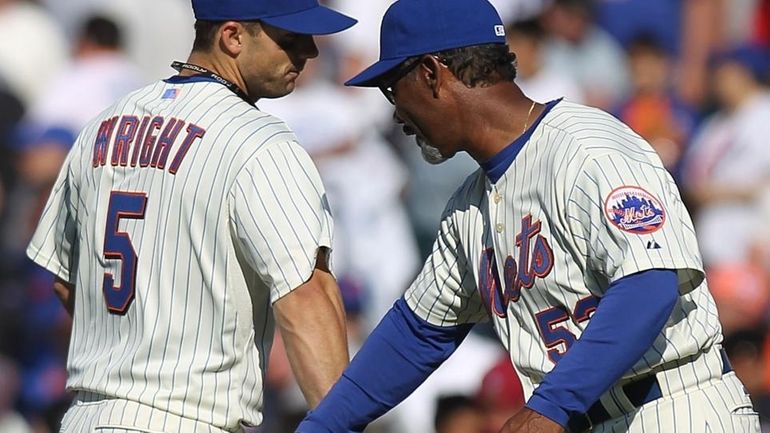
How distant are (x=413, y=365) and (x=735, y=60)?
207 inches

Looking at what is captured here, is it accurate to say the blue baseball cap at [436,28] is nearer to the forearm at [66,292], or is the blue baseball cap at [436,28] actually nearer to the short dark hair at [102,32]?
the forearm at [66,292]

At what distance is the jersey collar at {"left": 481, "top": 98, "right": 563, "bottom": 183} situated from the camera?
4.00 m

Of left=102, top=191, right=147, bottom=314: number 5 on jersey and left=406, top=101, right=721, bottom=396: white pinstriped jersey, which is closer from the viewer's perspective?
left=406, top=101, right=721, bottom=396: white pinstriped jersey

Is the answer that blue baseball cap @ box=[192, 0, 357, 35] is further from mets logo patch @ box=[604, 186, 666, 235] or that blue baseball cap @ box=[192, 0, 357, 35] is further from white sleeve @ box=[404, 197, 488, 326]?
mets logo patch @ box=[604, 186, 666, 235]

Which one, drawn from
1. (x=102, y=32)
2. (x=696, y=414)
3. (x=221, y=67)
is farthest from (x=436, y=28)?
(x=102, y=32)

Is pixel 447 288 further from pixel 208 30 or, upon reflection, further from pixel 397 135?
pixel 397 135

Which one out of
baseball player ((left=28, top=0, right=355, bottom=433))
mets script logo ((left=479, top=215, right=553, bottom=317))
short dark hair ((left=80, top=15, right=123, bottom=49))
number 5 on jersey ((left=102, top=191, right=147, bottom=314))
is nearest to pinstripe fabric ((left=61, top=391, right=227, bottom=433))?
baseball player ((left=28, top=0, right=355, bottom=433))

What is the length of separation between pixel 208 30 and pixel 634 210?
145 centimetres

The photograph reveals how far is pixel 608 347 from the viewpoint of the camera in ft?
11.6

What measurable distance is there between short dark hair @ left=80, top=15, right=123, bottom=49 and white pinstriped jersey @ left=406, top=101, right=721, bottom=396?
6101mm

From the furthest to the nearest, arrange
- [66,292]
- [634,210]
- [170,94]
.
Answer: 1. [66,292]
2. [170,94]
3. [634,210]

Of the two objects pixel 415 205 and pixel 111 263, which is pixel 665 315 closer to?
pixel 111 263

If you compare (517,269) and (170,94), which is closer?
(517,269)

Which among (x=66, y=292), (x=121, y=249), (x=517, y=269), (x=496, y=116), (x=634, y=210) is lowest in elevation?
(x=66, y=292)
